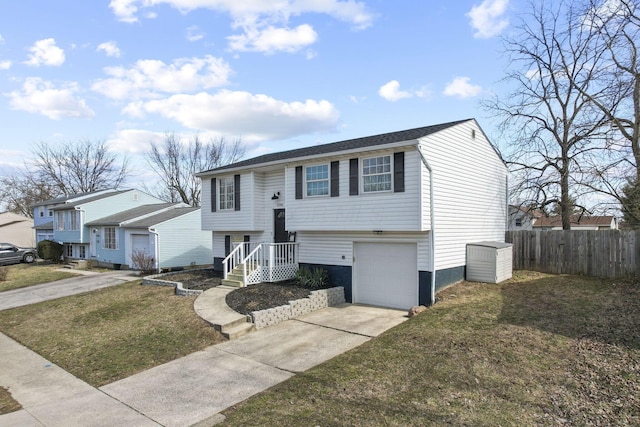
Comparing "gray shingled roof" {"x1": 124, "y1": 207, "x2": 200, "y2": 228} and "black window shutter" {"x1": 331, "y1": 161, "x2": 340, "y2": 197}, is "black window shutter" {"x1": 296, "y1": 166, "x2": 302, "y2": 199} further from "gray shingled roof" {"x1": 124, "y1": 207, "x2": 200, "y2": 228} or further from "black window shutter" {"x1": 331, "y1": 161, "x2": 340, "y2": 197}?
"gray shingled roof" {"x1": 124, "y1": 207, "x2": 200, "y2": 228}

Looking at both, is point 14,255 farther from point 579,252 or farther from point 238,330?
point 579,252

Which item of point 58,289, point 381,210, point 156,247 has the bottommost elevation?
point 58,289

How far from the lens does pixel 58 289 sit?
16766 mm

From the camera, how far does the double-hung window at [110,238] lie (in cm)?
2455

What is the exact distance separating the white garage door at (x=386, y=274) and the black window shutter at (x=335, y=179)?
6.37 ft

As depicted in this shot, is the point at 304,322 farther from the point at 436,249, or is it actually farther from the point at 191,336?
the point at 436,249

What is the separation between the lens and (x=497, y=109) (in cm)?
1934

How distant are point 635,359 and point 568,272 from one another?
26.4 feet

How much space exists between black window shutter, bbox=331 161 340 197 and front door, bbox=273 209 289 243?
3.20 m

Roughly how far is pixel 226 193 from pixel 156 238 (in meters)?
7.56

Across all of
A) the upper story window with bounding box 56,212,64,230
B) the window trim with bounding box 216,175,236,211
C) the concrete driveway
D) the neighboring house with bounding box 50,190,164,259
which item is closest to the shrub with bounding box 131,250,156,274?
the neighboring house with bounding box 50,190,164,259

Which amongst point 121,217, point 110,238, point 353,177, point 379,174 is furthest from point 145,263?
point 379,174

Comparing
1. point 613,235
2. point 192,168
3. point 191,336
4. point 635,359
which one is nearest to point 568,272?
point 613,235

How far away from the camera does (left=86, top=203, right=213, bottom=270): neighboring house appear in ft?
71.4
